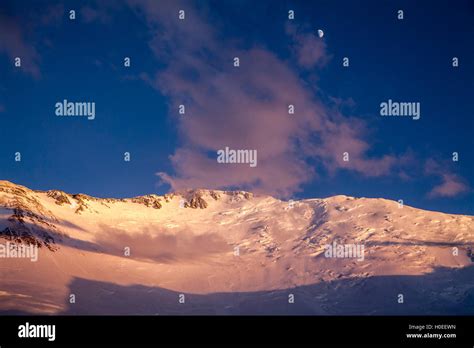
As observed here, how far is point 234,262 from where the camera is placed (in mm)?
148000

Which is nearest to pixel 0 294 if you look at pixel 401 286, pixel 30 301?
pixel 30 301

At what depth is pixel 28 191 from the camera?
161750 mm

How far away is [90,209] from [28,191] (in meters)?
29.9

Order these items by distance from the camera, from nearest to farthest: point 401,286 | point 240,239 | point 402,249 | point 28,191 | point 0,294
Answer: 1. point 0,294
2. point 401,286
3. point 402,249
4. point 28,191
5. point 240,239

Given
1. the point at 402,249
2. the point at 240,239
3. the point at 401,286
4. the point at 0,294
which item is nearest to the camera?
the point at 0,294

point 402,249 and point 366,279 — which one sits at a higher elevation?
point 402,249

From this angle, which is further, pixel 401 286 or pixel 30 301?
pixel 401 286


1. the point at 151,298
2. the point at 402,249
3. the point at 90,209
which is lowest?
the point at 151,298

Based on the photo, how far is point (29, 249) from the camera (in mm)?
126125

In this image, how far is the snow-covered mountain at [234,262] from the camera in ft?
330

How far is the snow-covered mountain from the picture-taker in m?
100

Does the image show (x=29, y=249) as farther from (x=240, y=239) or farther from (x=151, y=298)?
(x=240, y=239)
